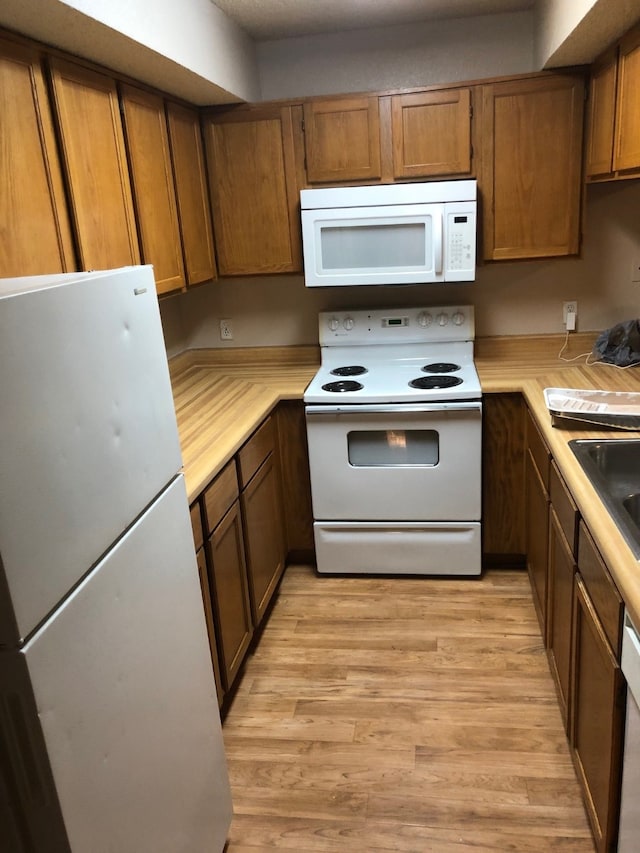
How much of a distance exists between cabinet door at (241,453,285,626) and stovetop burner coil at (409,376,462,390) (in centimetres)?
69

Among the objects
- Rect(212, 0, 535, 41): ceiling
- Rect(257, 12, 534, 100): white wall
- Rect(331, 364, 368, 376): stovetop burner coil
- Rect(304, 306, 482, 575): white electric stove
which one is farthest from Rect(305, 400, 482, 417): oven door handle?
Rect(212, 0, 535, 41): ceiling

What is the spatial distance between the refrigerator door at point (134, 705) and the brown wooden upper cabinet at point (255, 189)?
69.1 inches

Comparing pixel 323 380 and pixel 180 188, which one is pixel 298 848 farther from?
pixel 180 188

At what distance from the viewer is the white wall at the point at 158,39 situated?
1.56 m

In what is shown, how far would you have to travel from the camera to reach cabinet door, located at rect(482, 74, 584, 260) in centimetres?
264

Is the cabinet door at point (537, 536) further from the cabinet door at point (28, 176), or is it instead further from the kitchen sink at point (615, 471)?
the cabinet door at point (28, 176)

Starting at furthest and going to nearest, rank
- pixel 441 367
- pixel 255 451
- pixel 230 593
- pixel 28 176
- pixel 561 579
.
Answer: pixel 441 367
pixel 255 451
pixel 230 593
pixel 561 579
pixel 28 176

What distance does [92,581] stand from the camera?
3.60ft

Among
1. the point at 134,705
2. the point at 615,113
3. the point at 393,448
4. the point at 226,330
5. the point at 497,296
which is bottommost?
the point at 393,448

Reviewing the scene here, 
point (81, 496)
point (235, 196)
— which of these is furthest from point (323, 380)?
point (81, 496)

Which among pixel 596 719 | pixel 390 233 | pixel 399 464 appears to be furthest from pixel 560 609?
pixel 390 233

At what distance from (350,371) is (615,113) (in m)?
1.44

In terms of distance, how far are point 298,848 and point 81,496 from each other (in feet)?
4.09

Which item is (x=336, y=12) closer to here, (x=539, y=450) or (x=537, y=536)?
(x=539, y=450)
